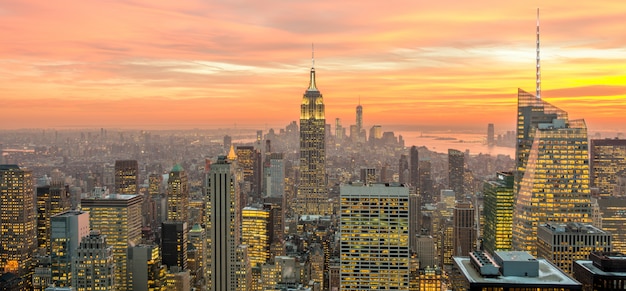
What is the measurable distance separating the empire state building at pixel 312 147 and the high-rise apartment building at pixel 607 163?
2039 inches

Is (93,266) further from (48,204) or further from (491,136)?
(48,204)

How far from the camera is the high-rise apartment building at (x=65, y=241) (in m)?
46.5

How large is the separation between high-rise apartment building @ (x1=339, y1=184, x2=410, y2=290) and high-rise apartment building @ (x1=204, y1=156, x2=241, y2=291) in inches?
459

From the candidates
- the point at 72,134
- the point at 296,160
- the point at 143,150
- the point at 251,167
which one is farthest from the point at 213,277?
the point at 296,160

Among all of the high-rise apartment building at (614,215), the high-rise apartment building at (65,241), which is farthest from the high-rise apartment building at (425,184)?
the high-rise apartment building at (65,241)

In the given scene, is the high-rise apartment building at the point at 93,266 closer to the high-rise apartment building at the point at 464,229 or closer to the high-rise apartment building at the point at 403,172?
the high-rise apartment building at the point at 464,229

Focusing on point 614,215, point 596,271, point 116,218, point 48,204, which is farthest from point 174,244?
point 596,271

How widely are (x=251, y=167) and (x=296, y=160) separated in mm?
23629

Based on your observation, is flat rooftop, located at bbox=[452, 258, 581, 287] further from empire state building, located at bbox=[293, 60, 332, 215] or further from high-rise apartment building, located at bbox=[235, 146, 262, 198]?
empire state building, located at bbox=[293, 60, 332, 215]

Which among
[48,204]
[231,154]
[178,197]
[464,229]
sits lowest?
[464,229]

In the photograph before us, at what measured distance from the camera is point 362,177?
8106 cm

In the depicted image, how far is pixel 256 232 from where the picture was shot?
2847 inches

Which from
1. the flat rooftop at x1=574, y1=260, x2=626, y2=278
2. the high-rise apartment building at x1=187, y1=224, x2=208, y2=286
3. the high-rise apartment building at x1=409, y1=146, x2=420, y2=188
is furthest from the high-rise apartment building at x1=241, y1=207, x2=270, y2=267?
the flat rooftop at x1=574, y1=260, x2=626, y2=278

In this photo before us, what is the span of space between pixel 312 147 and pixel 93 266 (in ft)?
248
